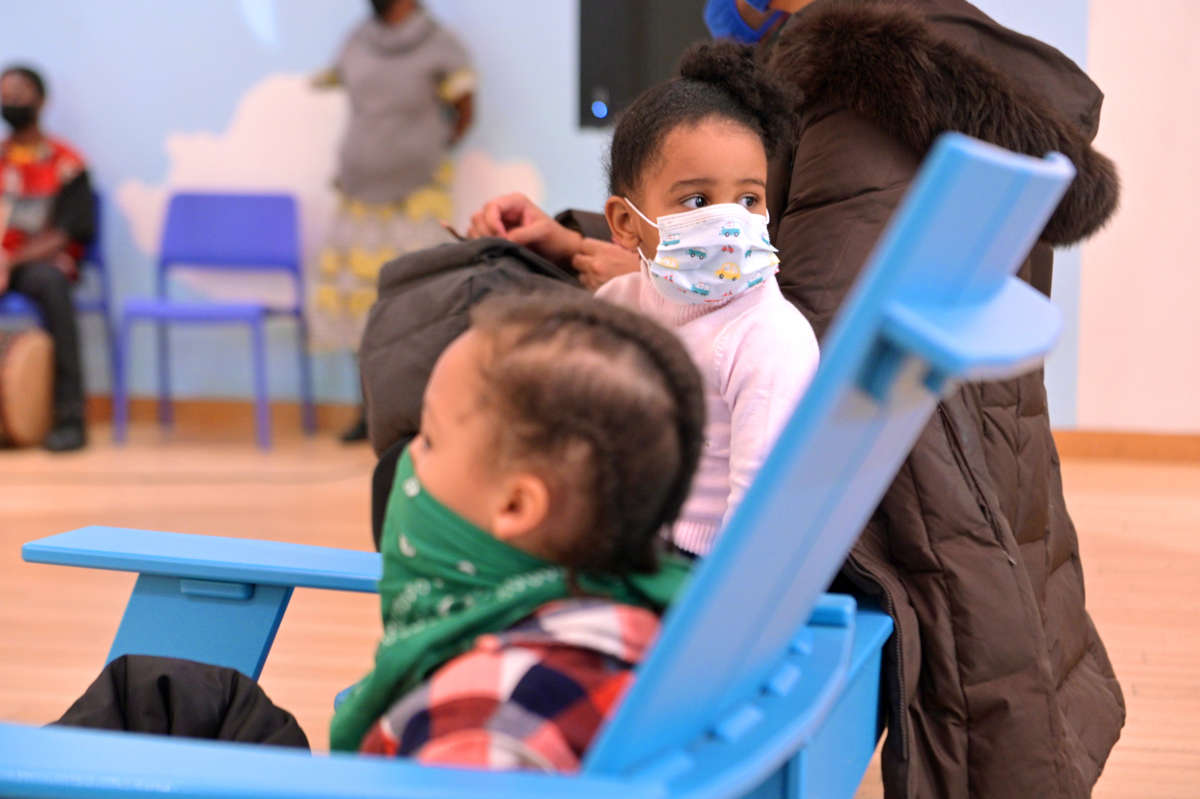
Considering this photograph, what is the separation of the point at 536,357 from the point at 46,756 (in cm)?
35

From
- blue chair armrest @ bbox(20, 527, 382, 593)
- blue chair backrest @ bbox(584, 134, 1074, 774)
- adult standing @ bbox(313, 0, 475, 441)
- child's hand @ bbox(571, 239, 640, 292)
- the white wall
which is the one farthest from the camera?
adult standing @ bbox(313, 0, 475, 441)

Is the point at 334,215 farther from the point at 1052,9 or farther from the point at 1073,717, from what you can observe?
the point at 1073,717

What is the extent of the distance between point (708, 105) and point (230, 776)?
35.0 inches

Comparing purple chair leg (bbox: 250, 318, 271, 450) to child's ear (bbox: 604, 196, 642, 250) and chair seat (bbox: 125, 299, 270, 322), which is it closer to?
chair seat (bbox: 125, 299, 270, 322)

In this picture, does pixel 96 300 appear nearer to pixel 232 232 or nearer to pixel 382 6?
pixel 232 232

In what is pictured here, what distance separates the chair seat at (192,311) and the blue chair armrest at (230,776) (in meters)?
4.03

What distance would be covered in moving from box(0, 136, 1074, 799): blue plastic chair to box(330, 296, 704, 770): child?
64 mm

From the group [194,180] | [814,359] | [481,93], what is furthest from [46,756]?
[194,180]

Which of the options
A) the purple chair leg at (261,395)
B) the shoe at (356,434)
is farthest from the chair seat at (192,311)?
the shoe at (356,434)

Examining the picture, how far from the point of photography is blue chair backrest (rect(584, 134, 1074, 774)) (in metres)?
0.60

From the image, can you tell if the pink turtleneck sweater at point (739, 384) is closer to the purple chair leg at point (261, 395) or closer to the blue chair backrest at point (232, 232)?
the purple chair leg at point (261, 395)

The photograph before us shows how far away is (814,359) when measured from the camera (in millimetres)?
1229

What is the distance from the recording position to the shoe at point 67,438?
458 cm

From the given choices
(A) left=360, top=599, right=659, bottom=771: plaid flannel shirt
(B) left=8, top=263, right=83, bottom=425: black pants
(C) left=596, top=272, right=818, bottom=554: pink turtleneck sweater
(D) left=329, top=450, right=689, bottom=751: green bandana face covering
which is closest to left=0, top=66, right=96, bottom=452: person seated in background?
(B) left=8, top=263, right=83, bottom=425: black pants
